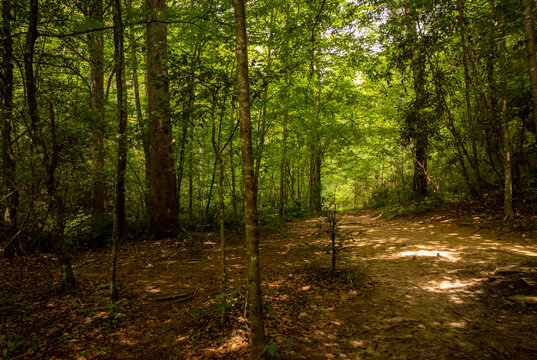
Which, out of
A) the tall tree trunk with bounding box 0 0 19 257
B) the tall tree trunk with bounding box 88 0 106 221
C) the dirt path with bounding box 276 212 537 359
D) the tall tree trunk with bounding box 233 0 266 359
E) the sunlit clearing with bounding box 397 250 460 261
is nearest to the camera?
the tall tree trunk with bounding box 233 0 266 359

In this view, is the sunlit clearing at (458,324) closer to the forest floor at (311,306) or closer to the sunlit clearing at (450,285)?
the forest floor at (311,306)

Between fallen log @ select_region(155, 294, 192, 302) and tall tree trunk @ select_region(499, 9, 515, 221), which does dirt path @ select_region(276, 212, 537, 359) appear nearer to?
tall tree trunk @ select_region(499, 9, 515, 221)

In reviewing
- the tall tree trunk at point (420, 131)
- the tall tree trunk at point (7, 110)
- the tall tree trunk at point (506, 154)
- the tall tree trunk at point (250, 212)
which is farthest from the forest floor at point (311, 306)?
the tall tree trunk at point (420, 131)

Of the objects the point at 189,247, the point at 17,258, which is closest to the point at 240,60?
the point at 189,247

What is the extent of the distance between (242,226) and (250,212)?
7.86m

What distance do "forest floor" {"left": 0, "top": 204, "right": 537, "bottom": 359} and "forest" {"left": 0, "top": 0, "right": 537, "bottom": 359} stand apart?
0.03 m

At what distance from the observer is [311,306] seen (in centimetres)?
447

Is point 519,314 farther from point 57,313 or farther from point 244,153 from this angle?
point 57,313

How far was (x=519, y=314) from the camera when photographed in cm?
352

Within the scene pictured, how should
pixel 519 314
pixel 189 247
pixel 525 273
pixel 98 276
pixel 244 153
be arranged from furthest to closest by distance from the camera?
pixel 189 247 < pixel 98 276 < pixel 525 273 < pixel 519 314 < pixel 244 153

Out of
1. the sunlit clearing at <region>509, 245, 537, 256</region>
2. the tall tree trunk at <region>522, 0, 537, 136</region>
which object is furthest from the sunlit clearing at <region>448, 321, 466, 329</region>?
the tall tree trunk at <region>522, 0, 537, 136</region>

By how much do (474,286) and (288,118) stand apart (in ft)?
29.7

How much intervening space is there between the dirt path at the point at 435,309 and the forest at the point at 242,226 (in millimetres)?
29

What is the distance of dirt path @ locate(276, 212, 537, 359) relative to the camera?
3.14 m
